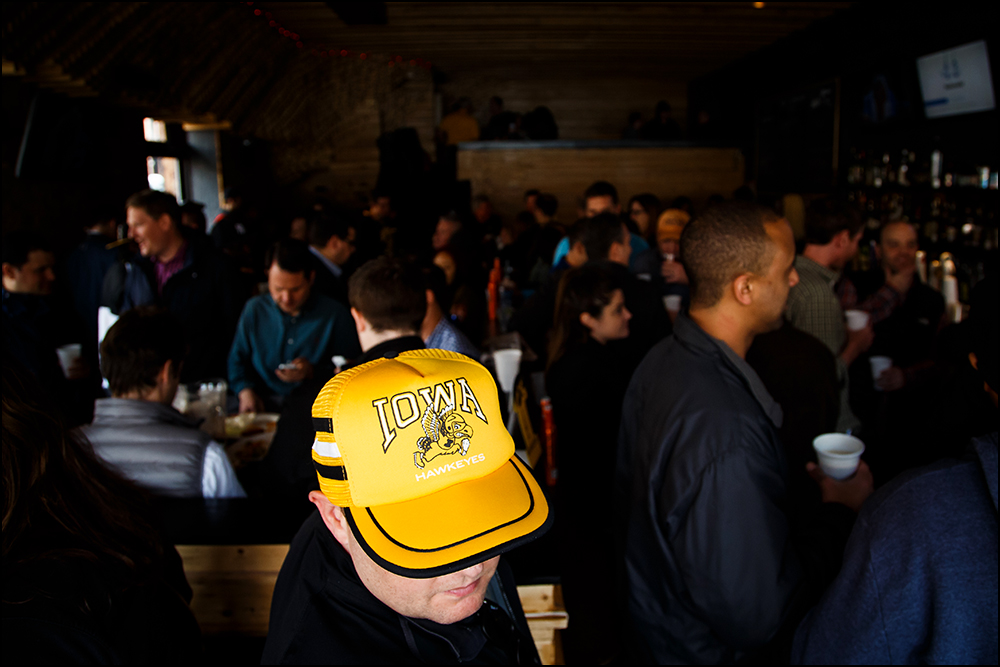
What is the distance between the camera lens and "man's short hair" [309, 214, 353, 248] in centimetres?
457

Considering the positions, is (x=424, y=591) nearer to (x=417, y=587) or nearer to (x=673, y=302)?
(x=417, y=587)

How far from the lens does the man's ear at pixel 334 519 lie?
3.47 ft

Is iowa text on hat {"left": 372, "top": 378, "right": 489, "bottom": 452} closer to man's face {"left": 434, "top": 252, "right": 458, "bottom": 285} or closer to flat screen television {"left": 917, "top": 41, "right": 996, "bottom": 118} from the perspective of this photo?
man's face {"left": 434, "top": 252, "right": 458, "bottom": 285}

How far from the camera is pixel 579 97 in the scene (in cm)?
1458

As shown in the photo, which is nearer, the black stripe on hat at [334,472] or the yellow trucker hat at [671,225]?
the black stripe on hat at [334,472]

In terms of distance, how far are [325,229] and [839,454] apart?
364 centimetres

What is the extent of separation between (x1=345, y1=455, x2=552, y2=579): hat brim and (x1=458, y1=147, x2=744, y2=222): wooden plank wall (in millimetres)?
9803

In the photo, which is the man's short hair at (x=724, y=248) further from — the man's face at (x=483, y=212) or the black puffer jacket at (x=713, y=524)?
the man's face at (x=483, y=212)

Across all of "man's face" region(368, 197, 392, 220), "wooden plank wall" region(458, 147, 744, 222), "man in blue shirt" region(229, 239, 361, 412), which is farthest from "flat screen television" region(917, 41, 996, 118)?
"man's face" region(368, 197, 392, 220)

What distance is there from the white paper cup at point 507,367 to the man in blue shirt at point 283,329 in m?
1.25

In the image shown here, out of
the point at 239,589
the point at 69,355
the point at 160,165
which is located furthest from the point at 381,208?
the point at 239,589

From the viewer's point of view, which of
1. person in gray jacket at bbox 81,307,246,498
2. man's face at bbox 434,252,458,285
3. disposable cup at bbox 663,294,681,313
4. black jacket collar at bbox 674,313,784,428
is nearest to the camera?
black jacket collar at bbox 674,313,784,428

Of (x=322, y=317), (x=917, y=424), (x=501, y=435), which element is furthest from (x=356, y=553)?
(x=917, y=424)

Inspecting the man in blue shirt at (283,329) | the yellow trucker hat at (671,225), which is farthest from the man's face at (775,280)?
the yellow trucker hat at (671,225)
